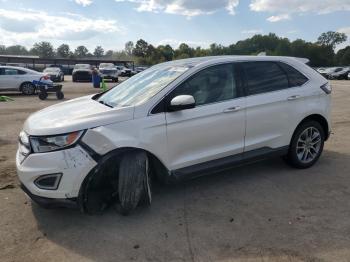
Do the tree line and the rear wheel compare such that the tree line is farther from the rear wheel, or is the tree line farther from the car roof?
the car roof

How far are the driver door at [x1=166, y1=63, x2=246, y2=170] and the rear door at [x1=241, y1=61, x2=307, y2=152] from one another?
18 centimetres

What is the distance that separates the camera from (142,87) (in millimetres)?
4902

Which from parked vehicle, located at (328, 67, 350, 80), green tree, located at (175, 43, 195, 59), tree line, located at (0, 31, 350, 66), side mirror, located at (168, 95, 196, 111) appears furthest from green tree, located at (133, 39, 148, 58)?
side mirror, located at (168, 95, 196, 111)

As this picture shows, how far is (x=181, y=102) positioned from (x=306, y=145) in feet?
8.24

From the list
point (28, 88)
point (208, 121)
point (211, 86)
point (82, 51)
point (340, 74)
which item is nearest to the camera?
point (208, 121)

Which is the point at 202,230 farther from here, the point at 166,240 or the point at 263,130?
the point at 263,130

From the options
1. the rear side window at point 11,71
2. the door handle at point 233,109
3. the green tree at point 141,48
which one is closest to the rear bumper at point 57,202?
the door handle at point 233,109

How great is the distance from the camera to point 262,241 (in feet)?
12.3

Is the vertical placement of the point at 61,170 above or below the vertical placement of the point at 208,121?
below

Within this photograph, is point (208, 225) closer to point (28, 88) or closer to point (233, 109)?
point (233, 109)

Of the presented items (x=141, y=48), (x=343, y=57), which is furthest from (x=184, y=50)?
(x=343, y=57)

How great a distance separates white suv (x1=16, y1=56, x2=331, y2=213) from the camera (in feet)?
13.1

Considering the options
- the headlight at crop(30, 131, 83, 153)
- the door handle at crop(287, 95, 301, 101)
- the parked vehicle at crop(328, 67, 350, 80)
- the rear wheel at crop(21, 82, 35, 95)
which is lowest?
the parked vehicle at crop(328, 67, 350, 80)

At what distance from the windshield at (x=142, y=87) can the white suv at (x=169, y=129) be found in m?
0.02
